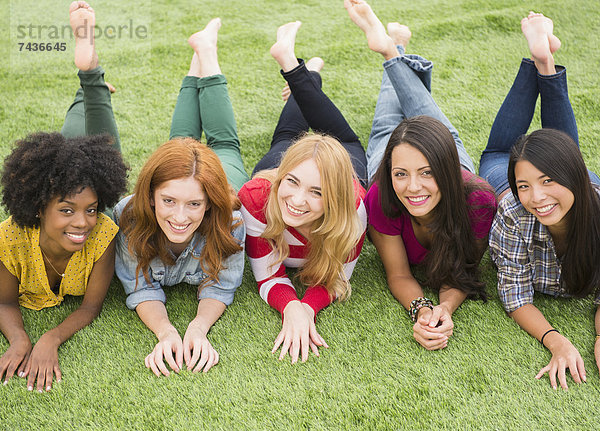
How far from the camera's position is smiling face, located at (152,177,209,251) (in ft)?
7.81

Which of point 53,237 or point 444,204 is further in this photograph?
point 444,204

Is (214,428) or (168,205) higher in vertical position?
(168,205)

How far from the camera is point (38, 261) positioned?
2.45m

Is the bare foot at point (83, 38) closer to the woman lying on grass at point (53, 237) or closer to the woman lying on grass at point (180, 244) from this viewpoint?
the woman lying on grass at point (53, 237)

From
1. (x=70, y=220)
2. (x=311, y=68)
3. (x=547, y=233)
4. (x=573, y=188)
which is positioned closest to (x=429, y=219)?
(x=547, y=233)

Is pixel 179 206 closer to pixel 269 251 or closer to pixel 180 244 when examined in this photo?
pixel 180 244

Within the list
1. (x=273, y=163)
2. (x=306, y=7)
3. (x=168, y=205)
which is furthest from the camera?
(x=306, y=7)

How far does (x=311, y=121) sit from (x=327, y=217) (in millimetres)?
968

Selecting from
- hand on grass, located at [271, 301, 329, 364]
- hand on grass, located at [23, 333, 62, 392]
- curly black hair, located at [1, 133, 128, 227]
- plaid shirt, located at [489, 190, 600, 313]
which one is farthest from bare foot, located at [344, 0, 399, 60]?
hand on grass, located at [23, 333, 62, 392]

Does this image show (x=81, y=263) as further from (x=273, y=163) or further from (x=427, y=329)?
(x=427, y=329)

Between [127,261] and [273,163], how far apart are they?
3.31 feet

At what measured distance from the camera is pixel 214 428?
7.22 ft

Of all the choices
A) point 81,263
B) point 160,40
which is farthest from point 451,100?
point 81,263

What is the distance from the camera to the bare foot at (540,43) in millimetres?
3000
